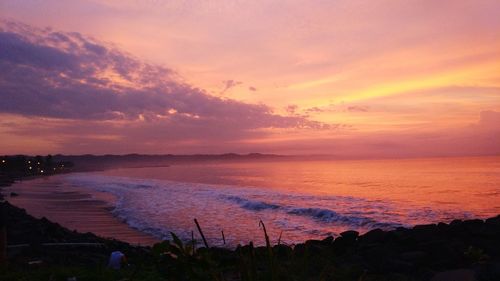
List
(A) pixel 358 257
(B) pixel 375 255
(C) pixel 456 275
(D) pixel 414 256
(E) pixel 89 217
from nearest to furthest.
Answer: (C) pixel 456 275
(D) pixel 414 256
(B) pixel 375 255
(A) pixel 358 257
(E) pixel 89 217

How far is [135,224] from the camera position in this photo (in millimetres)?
21078

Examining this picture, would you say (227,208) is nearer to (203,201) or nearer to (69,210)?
(203,201)

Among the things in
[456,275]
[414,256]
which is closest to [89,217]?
[414,256]

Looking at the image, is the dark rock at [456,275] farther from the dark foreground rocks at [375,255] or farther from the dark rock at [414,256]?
the dark rock at [414,256]

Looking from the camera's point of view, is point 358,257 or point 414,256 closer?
point 414,256

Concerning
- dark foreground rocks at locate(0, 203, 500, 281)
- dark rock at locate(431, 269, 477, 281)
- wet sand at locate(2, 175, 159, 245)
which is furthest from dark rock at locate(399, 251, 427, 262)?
wet sand at locate(2, 175, 159, 245)

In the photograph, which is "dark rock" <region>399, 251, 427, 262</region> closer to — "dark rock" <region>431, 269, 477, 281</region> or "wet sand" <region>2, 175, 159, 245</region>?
"dark rock" <region>431, 269, 477, 281</region>

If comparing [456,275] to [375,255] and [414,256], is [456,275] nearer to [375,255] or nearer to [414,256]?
[414,256]

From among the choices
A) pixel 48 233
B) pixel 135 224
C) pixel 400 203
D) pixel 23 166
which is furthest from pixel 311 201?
pixel 23 166

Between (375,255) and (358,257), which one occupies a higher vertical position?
(375,255)

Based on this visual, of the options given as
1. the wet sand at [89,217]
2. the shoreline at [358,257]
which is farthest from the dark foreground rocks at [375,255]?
the wet sand at [89,217]

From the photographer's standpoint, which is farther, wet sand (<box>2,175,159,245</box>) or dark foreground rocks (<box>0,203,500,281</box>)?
wet sand (<box>2,175,159,245</box>)

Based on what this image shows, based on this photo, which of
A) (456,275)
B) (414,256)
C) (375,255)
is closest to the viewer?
(456,275)

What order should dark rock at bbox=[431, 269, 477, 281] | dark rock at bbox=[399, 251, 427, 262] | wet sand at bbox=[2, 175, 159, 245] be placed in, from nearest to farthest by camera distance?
dark rock at bbox=[431, 269, 477, 281]
dark rock at bbox=[399, 251, 427, 262]
wet sand at bbox=[2, 175, 159, 245]
